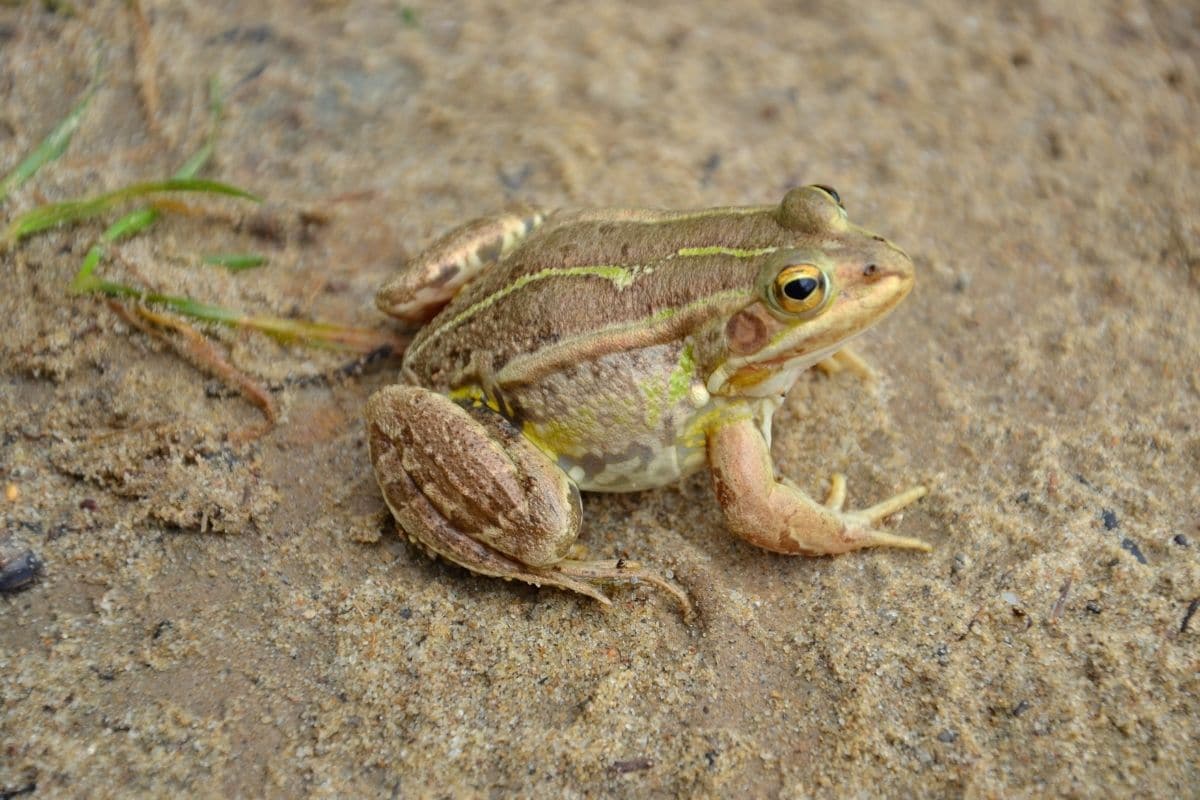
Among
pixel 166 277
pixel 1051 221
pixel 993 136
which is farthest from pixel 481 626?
pixel 993 136

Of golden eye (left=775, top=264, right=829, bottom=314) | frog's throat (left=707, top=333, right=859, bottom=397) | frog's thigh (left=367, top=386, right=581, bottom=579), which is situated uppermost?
golden eye (left=775, top=264, right=829, bottom=314)

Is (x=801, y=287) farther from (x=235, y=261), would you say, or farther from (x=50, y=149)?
(x=50, y=149)

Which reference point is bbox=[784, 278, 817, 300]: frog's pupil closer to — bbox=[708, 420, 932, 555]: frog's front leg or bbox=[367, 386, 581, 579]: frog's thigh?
bbox=[708, 420, 932, 555]: frog's front leg

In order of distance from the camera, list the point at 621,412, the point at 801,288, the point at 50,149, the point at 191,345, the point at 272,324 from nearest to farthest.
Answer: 1. the point at 801,288
2. the point at 621,412
3. the point at 191,345
4. the point at 272,324
5. the point at 50,149

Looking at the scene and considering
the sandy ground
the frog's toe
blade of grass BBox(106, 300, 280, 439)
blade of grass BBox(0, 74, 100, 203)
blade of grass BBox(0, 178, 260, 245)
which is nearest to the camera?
the sandy ground

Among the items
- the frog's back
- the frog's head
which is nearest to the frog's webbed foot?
the frog's head

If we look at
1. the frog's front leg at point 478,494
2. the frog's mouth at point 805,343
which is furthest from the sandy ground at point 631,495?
the frog's mouth at point 805,343

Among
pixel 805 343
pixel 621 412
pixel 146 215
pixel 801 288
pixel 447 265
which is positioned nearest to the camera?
pixel 801 288

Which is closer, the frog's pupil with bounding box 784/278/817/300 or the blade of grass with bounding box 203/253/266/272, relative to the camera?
the frog's pupil with bounding box 784/278/817/300

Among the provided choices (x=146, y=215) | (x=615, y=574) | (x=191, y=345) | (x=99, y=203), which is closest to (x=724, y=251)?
(x=615, y=574)
